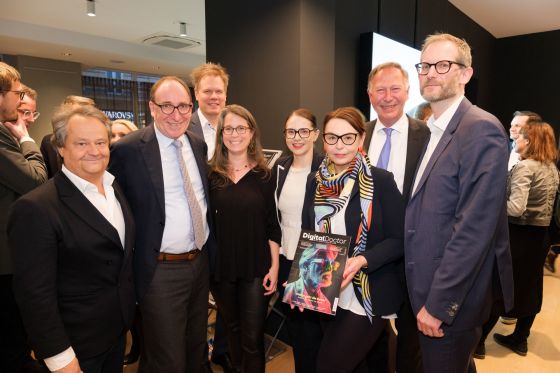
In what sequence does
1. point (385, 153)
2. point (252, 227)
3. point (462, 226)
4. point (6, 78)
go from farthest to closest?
point (385, 153) → point (252, 227) → point (6, 78) → point (462, 226)

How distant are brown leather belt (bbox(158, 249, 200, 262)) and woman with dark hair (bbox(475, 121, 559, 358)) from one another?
234 centimetres

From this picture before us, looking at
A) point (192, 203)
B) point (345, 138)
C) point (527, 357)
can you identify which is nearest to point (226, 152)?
point (192, 203)

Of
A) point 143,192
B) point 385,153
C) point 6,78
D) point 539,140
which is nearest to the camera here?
point 143,192

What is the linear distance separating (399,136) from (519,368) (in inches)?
82.6

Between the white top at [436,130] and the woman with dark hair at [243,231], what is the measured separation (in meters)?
0.85

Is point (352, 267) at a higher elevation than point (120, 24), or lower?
lower

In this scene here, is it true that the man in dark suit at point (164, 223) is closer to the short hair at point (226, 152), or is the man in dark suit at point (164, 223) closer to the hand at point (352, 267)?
the short hair at point (226, 152)

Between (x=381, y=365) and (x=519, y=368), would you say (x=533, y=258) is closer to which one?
(x=519, y=368)

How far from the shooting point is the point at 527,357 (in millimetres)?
2941

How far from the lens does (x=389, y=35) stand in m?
3.94

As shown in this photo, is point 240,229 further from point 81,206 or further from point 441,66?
point 441,66

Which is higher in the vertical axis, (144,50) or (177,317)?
(144,50)

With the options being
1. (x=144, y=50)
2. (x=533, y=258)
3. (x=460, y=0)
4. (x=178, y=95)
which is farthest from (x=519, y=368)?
(x=144, y=50)

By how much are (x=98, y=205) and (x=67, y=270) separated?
271 millimetres
